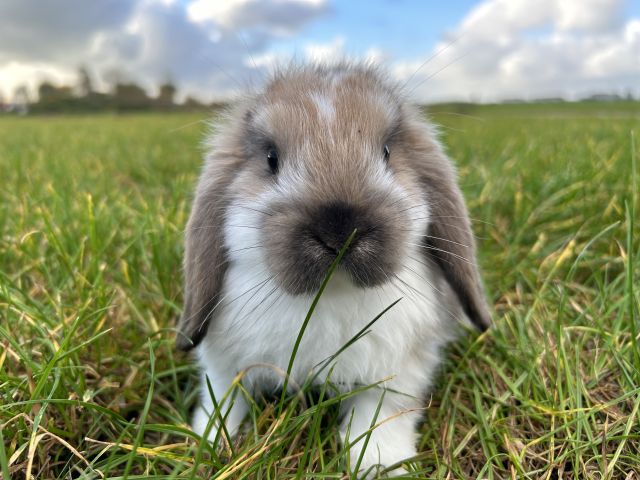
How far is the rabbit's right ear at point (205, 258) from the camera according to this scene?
2051mm

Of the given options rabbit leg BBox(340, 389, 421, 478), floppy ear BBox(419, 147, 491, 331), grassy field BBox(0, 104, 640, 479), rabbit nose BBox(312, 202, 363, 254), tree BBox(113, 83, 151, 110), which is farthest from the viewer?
tree BBox(113, 83, 151, 110)

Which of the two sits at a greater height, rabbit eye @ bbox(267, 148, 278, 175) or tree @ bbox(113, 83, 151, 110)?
rabbit eye @ bbox(267, 148, 278, 175)

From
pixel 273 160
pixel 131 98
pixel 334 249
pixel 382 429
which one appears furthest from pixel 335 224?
pixel 131 98

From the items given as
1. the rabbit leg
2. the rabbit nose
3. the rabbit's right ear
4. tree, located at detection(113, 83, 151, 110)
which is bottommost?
tree, located at detection(113, 83, 151, 110)

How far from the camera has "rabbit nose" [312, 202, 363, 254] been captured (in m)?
1.63

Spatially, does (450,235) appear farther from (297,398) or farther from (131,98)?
(131,98)

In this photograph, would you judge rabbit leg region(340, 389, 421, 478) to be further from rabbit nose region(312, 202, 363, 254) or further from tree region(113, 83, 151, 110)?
tree region(113, 83, 151, 110)

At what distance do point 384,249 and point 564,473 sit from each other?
1007mm

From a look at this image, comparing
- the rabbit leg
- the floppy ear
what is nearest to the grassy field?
the rabbit leg

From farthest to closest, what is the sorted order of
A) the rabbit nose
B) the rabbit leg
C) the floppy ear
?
the floppy ear
the rabbit leg
the rabbit nose

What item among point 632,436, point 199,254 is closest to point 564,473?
point 632,436

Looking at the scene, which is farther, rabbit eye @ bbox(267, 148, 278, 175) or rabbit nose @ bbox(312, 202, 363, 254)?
rabbit eye @ bbox(267, 148, 278, 175)

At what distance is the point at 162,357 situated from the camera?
98.1 inches

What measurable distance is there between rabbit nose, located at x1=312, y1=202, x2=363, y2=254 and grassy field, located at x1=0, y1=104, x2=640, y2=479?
0.54 m
